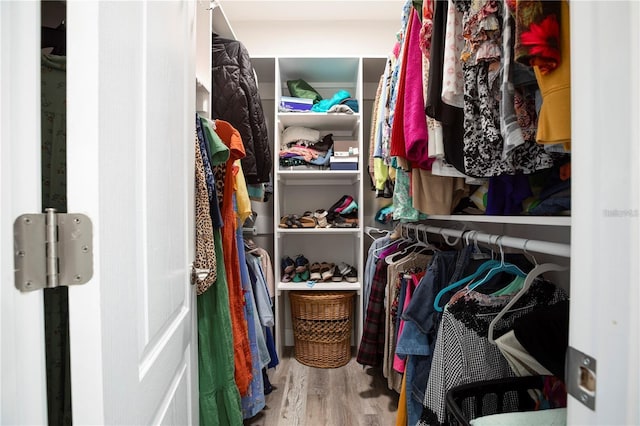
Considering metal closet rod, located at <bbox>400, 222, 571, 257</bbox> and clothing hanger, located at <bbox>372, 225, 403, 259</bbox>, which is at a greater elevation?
metal closet rod, located at <bbox>400, 222, 571, 257</bbox>

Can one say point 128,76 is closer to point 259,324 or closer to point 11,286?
point 11,286

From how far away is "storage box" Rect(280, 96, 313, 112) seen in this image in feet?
7.63

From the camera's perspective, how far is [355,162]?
7.59 ft

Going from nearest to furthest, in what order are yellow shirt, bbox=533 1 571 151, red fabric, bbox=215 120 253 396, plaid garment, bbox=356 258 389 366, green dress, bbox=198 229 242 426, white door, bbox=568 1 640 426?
white door, bbox=568 1 640 426 < yellow shirt, bbox=533 1 571 151 < green dress, bbox=198 229 242 426 < red fabric, bbox=215 120 253 396 < plaid garment, bbox=356 258 389 366

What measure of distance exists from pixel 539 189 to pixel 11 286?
1.07 m

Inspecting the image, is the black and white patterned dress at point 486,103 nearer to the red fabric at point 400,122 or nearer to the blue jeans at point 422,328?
the red fabric at point 400,122

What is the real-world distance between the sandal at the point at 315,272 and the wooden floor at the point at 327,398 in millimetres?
590

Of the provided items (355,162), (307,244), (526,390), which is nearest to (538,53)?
(526,390)

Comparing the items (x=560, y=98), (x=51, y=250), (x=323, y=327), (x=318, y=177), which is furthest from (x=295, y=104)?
(x=51, y=250)

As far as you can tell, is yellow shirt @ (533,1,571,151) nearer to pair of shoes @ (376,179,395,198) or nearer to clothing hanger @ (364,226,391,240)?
pair of shoes @ (376,179,395,198)

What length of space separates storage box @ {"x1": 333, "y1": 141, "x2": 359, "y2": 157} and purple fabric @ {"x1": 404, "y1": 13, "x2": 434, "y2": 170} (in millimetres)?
1128

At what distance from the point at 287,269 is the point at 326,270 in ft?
0.93

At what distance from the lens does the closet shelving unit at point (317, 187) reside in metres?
2.31

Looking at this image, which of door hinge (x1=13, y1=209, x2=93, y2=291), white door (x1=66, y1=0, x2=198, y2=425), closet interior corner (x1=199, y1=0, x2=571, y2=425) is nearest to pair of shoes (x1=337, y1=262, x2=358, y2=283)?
closet interior corner (x1=199, y1=0, x2=571, y2=425)
